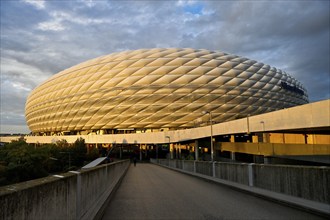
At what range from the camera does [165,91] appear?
242ft

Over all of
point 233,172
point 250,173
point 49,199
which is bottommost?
point 233,172

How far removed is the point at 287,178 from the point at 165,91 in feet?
206

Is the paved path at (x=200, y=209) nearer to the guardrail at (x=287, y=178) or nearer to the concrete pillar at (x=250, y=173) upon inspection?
the guardrail at (x=287, y=178)

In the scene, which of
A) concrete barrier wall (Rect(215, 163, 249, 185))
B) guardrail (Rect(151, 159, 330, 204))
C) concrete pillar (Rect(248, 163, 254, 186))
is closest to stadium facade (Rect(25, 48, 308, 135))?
concrete barrier wall (Rect(215, 163, 249, 185))

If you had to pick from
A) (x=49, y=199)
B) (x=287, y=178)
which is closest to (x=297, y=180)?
(x=287, y=178)

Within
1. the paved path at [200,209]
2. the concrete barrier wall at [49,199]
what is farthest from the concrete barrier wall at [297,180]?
the concrete barrier wall at [49,199]

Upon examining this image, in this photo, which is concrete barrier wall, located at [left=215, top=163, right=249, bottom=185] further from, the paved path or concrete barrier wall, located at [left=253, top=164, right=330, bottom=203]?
the paved path

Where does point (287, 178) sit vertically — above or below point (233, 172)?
above

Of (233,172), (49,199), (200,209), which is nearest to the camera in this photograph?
(49,199)

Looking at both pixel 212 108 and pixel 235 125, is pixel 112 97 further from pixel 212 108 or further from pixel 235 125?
pixel 235 125

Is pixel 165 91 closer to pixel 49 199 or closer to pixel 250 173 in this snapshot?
pixel 250 173

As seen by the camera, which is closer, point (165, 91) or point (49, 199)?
point (49, 199)

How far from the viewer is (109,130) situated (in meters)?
80.6

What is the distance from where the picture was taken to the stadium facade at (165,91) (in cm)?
7369
